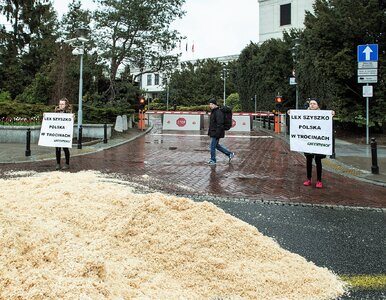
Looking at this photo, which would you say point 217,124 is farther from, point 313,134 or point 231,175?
point 313,134

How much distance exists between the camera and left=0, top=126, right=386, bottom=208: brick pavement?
7.27 meters

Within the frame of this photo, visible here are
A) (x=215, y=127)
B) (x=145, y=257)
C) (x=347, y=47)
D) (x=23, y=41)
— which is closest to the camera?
(x=145, y=257)

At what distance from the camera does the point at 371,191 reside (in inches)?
308

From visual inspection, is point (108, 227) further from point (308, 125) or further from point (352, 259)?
point (308, 125)

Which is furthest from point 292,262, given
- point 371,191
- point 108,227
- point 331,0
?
point 331,0

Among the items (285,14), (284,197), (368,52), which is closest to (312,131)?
(284,197)

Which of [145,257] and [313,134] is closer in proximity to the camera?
[145,257]

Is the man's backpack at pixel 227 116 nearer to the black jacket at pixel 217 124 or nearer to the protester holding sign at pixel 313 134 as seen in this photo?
the black jacket at pixel 217 124

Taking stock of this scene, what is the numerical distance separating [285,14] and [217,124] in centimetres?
4719

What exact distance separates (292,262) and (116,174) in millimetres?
5871

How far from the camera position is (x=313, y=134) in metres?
8.58

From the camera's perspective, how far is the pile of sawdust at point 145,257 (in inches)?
115

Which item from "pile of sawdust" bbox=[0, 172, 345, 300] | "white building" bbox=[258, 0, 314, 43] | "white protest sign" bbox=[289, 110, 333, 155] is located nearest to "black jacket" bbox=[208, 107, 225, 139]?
"white protest sign" bbox=[289, 110, 333, 155]

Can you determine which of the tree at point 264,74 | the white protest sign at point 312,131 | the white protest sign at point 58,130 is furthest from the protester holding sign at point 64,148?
the tree at point 264,74
